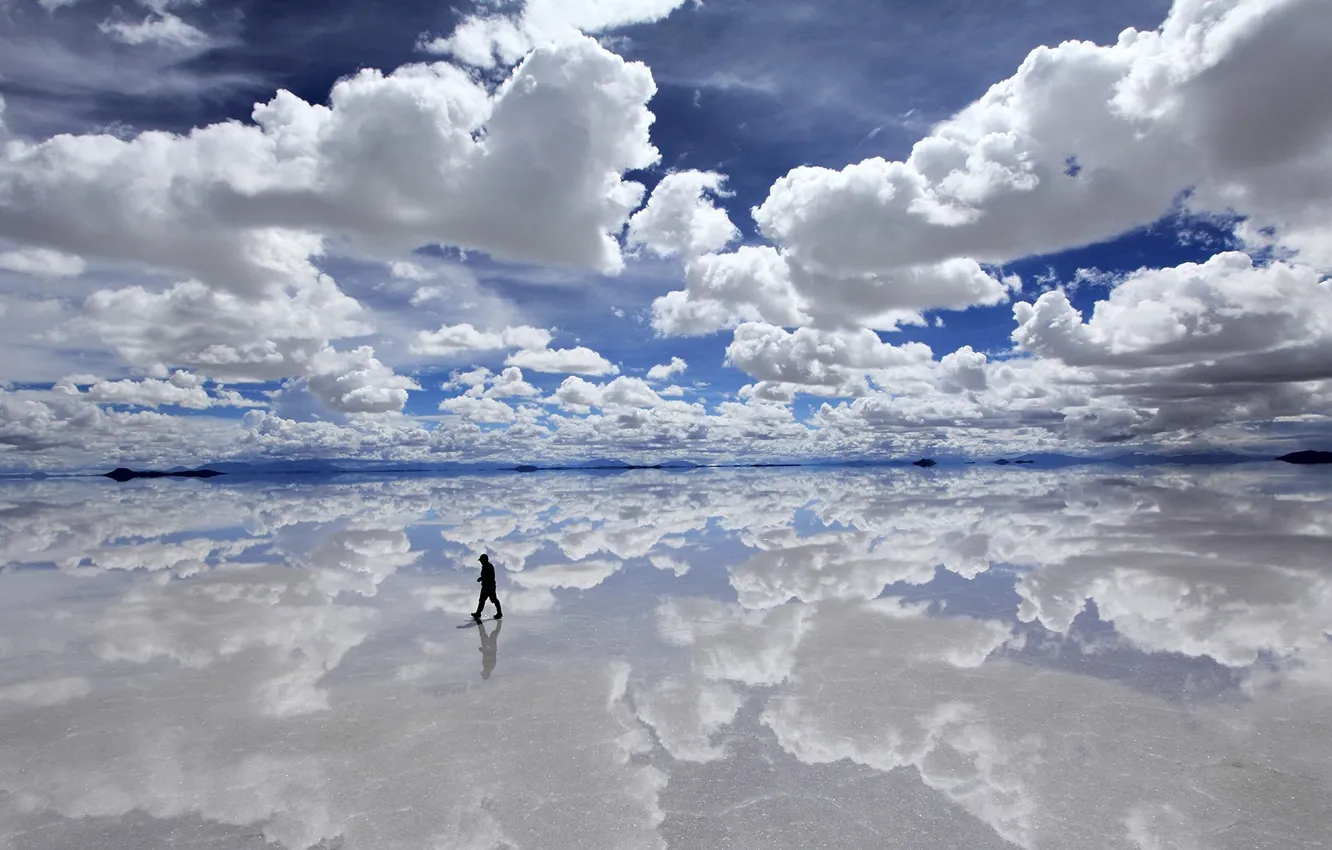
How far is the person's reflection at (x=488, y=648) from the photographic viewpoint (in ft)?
42.0

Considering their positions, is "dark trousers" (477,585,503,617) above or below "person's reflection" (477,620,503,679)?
above

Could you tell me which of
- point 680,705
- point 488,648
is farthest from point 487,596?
point 680,705

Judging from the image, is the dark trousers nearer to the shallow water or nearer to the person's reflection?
the person's reflection

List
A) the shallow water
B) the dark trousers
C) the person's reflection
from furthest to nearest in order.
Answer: the dark trousers
the person's reflection
the shallow water

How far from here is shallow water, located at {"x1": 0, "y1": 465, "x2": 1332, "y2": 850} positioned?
7.52 metres

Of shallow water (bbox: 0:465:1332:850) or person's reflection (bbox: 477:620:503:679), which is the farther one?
person's reflection (bbox: 477:620:503:679)

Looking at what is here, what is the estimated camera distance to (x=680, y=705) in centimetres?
1071

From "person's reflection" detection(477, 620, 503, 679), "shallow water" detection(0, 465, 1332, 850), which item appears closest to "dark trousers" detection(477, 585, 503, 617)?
"person's reflection" detection(477, 620, 503, 679)

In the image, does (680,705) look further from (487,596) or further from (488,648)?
(487,596)

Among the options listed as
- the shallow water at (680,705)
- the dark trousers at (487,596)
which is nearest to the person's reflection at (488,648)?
the shallow water at (680,705)

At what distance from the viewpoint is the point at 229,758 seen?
910cm

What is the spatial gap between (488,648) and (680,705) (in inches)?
202

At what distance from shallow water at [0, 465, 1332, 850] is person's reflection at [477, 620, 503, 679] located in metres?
0.13

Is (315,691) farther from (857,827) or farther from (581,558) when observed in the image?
(581,558)
